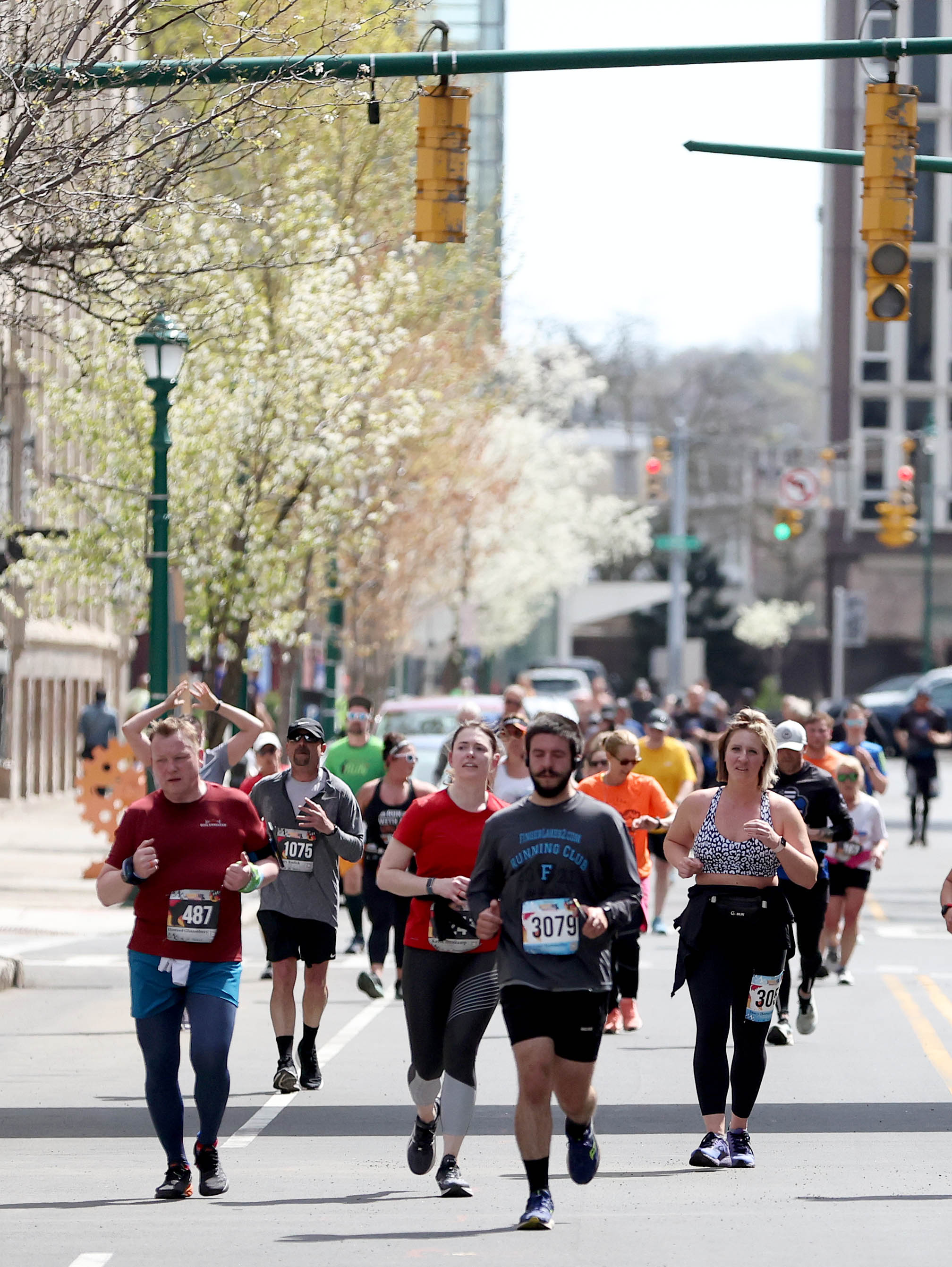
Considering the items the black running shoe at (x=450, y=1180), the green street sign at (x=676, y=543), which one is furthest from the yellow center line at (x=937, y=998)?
the green street sign at (x=676, y=543)

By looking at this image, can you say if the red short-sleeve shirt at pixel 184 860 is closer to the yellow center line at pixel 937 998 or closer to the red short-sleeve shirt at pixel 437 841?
the red short-sleeve shirt at pixel 437 841

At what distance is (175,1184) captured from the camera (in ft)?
27.7

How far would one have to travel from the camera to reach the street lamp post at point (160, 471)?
69.6 feet

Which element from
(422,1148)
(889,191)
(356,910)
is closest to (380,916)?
(356,910)

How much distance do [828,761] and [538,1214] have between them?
825cm

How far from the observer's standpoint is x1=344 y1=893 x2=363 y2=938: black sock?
17516 millimetres

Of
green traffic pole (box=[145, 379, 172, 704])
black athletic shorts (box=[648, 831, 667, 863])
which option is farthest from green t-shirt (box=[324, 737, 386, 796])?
green traffic pole (box=[145, 379, 172, 704])

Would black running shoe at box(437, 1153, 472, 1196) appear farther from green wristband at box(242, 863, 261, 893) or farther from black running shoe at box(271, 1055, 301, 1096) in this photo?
black running shoe at box(271, 1055, 301, 1096)

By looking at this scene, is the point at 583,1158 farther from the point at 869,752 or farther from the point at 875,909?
the point at 875,909

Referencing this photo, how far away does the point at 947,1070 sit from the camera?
12320mm

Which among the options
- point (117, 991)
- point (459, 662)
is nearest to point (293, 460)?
point (117, 991)

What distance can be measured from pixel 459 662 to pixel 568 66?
36939mm

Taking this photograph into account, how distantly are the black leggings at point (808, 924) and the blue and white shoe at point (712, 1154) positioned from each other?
3856 millimetres

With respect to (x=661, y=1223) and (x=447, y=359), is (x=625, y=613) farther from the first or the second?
(x=661, y=1223)
